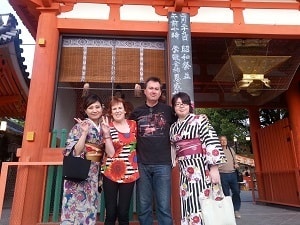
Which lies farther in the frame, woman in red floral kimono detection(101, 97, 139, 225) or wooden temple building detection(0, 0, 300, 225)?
wooden temple building detection(0, 0, 300, 225)

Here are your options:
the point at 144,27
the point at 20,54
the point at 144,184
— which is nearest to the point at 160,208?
the point at 144,184

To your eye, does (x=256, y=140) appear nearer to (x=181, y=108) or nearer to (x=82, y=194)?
(x=181, y=108)

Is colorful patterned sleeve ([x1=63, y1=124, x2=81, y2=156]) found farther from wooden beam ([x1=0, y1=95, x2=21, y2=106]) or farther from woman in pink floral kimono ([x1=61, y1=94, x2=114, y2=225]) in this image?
wooden beam ([x1=0, y1=95, x2=21, y2=106])

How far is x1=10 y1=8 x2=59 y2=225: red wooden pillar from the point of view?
427cm

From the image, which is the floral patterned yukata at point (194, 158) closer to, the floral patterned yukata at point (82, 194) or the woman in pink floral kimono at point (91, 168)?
the woman in pink floral kimono at point (91, 168)

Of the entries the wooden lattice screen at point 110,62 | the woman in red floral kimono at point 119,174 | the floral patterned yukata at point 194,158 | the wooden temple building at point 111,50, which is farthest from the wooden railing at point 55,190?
the floral patterned yukata at point 194,158

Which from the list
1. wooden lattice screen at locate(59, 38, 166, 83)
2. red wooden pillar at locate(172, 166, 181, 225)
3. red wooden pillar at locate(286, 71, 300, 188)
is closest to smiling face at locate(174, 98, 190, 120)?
red wooden pillar at locate(172, 166, 181, 225)

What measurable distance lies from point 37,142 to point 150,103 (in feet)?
7.29

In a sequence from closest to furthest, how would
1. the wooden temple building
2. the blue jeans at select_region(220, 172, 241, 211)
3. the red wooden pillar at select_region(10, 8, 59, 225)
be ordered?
1. the red wooden pillar at select_region(10, 8, 59, 225)
2. the wooden temple building
3. the blue jeans at select_region(220, 172, 241, 211)

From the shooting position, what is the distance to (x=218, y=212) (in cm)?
257

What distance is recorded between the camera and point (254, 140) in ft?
32.8

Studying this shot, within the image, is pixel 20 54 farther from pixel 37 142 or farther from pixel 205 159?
pixel 205 159

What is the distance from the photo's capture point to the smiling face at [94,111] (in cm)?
308

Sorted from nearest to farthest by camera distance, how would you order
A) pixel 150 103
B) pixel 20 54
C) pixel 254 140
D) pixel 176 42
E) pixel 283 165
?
pixel 150 103
pixel 176 42
pixel 20 54
pixel 283 165
pixel 254 140
